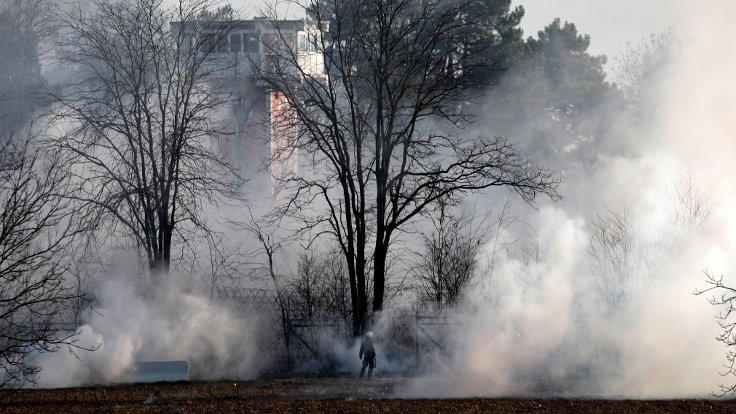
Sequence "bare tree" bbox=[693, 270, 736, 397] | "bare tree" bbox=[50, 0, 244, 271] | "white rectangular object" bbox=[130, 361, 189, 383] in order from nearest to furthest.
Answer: "bare tree" bbox=[693, 270, 736, 397] < "white rectangular object" bbox=[130, 361, 189, 383] < "bare tree" bbox=[50, 0, 244, 271]

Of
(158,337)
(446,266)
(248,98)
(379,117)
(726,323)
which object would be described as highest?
(248,98)

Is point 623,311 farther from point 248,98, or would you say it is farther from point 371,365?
point 248,98

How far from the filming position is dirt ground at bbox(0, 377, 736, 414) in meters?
21.1

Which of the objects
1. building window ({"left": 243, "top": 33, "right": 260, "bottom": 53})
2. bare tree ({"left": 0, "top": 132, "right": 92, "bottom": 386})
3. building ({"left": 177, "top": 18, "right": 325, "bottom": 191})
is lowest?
bare tree ({"left": 0, "top": 132, "right": 92, "bottom": 386})

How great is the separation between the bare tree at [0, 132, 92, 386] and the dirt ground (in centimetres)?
102

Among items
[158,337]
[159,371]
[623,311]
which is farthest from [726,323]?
[158,337]

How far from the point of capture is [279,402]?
882 inches

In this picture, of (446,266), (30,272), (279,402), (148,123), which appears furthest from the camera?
(446,266)

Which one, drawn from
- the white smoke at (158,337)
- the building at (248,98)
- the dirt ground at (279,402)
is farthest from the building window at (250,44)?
the dirt ground at (279,402)

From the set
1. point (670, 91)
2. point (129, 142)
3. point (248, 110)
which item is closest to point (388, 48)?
point (129, 142)

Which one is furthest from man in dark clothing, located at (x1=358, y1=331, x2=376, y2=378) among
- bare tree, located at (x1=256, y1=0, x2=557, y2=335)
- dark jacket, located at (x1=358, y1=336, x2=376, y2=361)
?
bare tree, located at (x1=256, y1=0, x2=557, y2=335)

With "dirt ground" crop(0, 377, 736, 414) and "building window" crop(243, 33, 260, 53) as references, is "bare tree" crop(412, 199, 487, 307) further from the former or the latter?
"building window" crop(243, 33, 260, 53)

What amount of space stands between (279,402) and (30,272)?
1329 cm

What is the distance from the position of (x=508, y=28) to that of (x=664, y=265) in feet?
68.8
